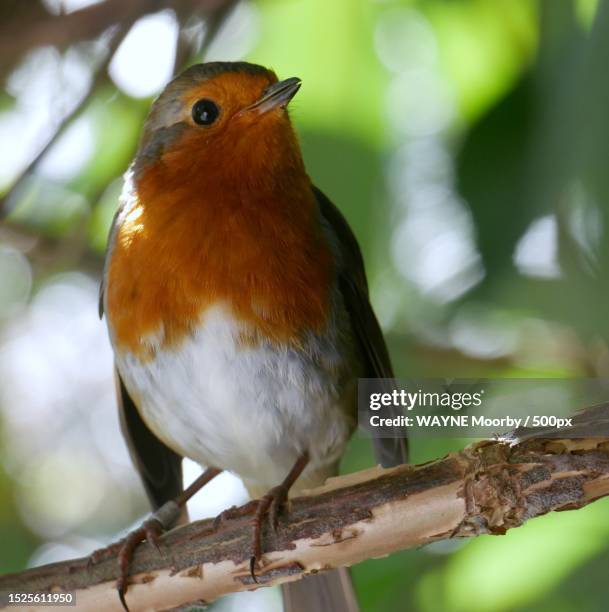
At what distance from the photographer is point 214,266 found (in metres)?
2.46

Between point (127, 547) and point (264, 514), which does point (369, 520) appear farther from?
point (127, 547)

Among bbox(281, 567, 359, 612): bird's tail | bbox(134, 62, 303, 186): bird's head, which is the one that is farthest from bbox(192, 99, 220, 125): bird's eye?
bbox(281, 567, 359, 612): bird's tail

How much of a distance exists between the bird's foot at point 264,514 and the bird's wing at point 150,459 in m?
0.90

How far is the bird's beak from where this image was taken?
2412mm

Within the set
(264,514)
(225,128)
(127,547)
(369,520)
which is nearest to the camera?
(369,520)

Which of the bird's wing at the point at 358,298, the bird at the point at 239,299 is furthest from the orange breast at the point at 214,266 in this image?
the bird's wing at the point at 358,298

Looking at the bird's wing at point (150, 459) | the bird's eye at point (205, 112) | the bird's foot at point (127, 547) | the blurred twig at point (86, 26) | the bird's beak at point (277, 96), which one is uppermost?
the blurred twig at point (86, 26)

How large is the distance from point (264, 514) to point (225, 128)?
1093 millimetres

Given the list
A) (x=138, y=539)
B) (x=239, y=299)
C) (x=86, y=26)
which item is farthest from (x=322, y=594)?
(x=86, y=26)

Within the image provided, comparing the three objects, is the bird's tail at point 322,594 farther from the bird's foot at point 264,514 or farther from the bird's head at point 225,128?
the bird's head at point 225,128

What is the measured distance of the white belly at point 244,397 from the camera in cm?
246

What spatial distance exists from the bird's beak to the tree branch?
0.98m

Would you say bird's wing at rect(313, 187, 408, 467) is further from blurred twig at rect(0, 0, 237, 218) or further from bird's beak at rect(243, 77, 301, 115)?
blurred twig at rect(0, 0, 237, 218)

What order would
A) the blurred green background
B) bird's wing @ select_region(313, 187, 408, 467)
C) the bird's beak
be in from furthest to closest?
bird's wing @ select_region(313, 187, 408, 467), the bird's beak, the blurred green background
